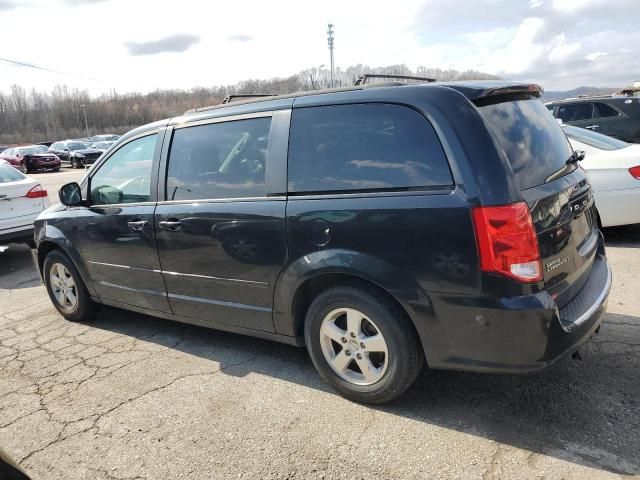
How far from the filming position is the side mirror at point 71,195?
14.8 feet

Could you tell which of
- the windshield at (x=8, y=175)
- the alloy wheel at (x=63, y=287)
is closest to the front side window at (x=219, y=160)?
the alloy wheel at (x=63, y=287)

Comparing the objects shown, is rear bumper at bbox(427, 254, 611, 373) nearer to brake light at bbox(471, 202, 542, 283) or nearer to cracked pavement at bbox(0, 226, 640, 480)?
brake light at bbox(471, 202, 542, 283)

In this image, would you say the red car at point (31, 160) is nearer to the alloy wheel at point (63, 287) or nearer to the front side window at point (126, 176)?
the alloy wheel at point (63, 287)

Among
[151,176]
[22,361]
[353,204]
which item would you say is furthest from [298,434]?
[22,361]

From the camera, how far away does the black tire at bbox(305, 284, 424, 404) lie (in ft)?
9.29

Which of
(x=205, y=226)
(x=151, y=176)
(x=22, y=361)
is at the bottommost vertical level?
(x=22, y=361)

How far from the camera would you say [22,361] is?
4203 mm

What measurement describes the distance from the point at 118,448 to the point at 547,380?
2598mm

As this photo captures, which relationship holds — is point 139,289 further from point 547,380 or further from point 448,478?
point 547,380

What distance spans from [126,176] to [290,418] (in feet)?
8.14

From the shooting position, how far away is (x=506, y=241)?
97.4 inches

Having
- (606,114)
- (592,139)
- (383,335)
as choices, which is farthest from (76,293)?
(606,114)

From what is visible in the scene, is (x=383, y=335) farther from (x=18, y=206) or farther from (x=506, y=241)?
(x=18, y=206)

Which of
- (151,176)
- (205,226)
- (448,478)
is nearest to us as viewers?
(448,478)
